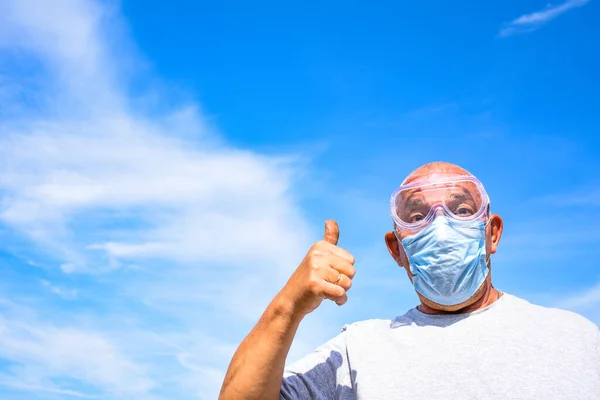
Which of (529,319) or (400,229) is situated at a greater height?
(400,229)

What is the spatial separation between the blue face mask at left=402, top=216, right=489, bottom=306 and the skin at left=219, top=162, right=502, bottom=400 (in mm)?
1050

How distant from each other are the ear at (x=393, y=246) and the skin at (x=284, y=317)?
128cm

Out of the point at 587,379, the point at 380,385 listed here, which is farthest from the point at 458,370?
the point at 587,379

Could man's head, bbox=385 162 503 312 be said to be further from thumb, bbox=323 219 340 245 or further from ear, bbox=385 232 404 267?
thumb, bbox=323 219 340 245

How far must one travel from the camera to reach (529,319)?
381 centimetres

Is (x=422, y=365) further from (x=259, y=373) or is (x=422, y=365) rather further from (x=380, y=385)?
(x=259, y=373)

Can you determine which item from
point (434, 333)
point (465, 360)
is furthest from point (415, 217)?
point (465, 360)

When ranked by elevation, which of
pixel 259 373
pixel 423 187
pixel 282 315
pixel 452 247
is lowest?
pixel 259 373

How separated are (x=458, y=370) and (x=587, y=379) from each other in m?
0.78

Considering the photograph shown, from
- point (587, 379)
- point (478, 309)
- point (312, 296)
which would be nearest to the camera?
point (312, 296)

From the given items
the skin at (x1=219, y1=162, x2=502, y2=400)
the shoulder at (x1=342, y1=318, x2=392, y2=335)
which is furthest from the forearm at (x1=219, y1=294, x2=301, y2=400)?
the shoulder at (x1=342, y1=318, x2=392, y2=335)

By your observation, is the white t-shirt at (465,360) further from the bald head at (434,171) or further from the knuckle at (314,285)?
the bald head at (434,171)

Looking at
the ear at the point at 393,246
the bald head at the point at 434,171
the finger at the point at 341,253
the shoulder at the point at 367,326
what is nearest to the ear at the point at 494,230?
the bald head at the point at 434,171

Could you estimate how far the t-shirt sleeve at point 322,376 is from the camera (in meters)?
3.59
